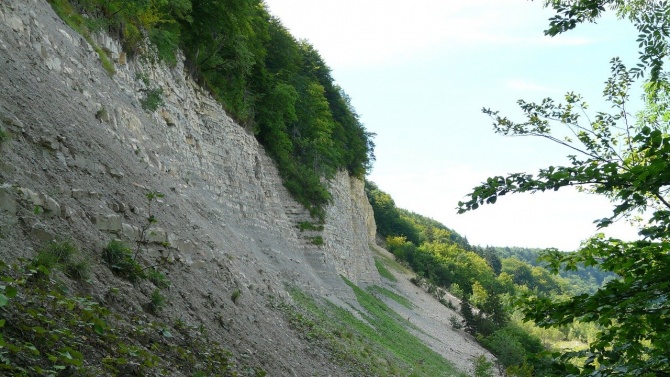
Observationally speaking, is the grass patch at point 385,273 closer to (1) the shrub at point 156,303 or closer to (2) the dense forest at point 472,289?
(2) the dense forest at point 472,289

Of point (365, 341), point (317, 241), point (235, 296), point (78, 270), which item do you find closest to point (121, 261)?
point (78, 270)

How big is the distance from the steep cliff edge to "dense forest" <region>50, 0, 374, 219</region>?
1025mm

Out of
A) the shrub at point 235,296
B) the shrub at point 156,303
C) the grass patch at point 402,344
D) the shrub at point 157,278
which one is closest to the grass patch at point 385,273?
the grass patch at point 402,344

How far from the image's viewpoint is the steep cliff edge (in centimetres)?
778

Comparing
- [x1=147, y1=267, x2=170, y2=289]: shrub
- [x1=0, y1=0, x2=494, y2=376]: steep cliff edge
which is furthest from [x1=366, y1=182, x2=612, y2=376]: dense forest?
[x1=147, y1=267, x2=170, y2=289]: shrub

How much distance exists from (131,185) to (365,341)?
12727mm

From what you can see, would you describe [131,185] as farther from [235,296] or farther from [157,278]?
[235,296]

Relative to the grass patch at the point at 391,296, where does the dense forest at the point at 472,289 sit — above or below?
above

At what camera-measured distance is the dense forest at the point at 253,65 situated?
16797 mm

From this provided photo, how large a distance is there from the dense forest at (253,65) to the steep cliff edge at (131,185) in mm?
1025

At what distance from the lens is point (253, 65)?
1188 inches

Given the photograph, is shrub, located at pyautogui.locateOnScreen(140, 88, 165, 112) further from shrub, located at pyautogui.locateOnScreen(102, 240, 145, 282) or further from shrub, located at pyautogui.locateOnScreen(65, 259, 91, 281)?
shrub, located at pyautogui.locateOnScreen(65, 259, 91, 281)

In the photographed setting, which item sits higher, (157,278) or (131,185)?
(131,185)

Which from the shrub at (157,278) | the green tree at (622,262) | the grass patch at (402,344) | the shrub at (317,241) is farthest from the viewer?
A: the shrub at (317,241)
